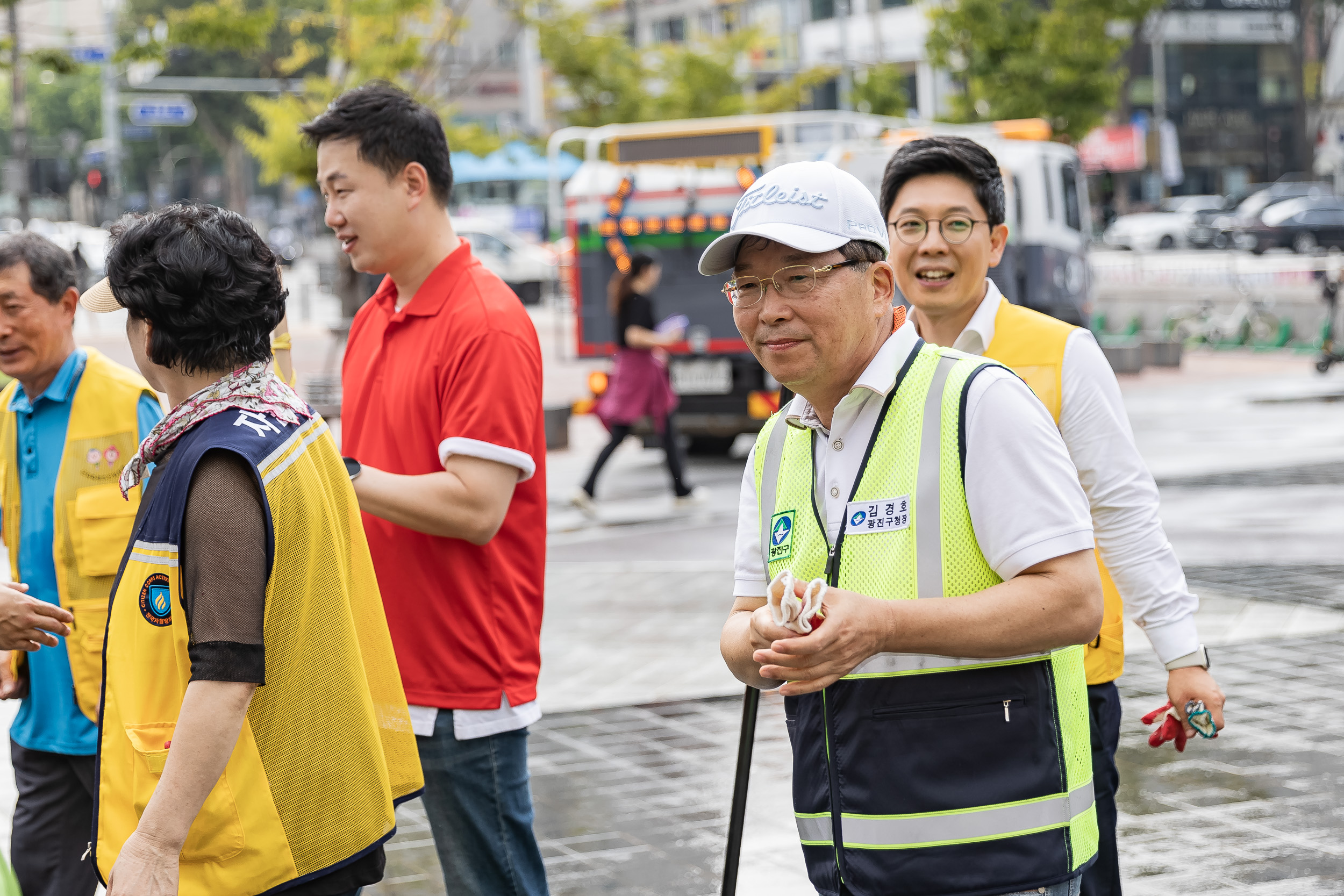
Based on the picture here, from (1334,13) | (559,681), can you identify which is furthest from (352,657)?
(1334,13)

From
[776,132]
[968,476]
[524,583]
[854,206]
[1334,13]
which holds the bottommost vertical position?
[524,583]

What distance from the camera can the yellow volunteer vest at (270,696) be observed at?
7.28 ft

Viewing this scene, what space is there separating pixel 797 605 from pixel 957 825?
0.41 metres

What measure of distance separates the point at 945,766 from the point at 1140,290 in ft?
87.1

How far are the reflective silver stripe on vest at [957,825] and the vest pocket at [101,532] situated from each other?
198 centimetres

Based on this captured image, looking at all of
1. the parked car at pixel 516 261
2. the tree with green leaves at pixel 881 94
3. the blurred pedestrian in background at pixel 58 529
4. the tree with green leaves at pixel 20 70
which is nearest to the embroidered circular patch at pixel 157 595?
the blurred pedestrian in background at pixel 58 529

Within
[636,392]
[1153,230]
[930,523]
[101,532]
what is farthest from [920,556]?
[1153,230]

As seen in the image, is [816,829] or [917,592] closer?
[917,592]

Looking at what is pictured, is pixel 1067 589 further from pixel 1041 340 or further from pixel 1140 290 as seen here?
pixel 1140 290

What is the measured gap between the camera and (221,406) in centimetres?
227

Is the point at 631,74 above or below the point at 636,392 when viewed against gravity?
above

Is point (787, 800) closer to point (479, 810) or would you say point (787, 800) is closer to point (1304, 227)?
point (479, 810)

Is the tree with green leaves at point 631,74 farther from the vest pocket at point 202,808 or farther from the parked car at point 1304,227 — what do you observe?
the vest pocket at point 202,808

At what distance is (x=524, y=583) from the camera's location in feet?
10.5
